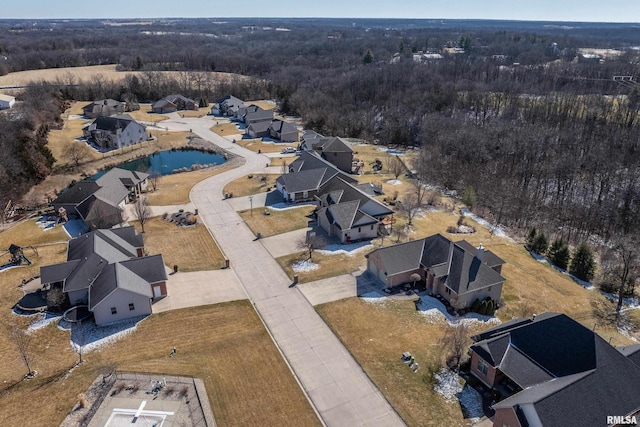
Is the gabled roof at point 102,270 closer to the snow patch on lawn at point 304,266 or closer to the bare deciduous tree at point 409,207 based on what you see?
the snow patch on lawn at point 304,266

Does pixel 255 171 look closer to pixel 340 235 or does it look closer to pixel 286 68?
pixel 340 235

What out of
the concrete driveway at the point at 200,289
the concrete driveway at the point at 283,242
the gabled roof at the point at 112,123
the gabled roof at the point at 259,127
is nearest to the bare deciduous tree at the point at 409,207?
the concrete driveway at the point at 283,242

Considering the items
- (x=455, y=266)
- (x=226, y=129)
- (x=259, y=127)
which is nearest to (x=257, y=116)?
(x=259, y=127)

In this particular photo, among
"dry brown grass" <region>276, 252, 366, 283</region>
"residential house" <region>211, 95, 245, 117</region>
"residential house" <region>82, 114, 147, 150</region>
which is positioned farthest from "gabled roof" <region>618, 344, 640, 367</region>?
"residential house" <region>211, 95, 245, 117</region>

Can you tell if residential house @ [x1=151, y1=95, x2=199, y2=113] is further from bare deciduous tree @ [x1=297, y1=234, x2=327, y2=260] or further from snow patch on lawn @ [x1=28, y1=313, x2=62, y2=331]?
snow patch on lawn @ [x1=28, y1=313, x2=62, y2=331]

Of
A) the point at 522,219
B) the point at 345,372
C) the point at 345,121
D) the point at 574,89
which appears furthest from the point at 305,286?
the point at 574,89

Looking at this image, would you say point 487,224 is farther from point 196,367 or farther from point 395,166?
point 196,367
